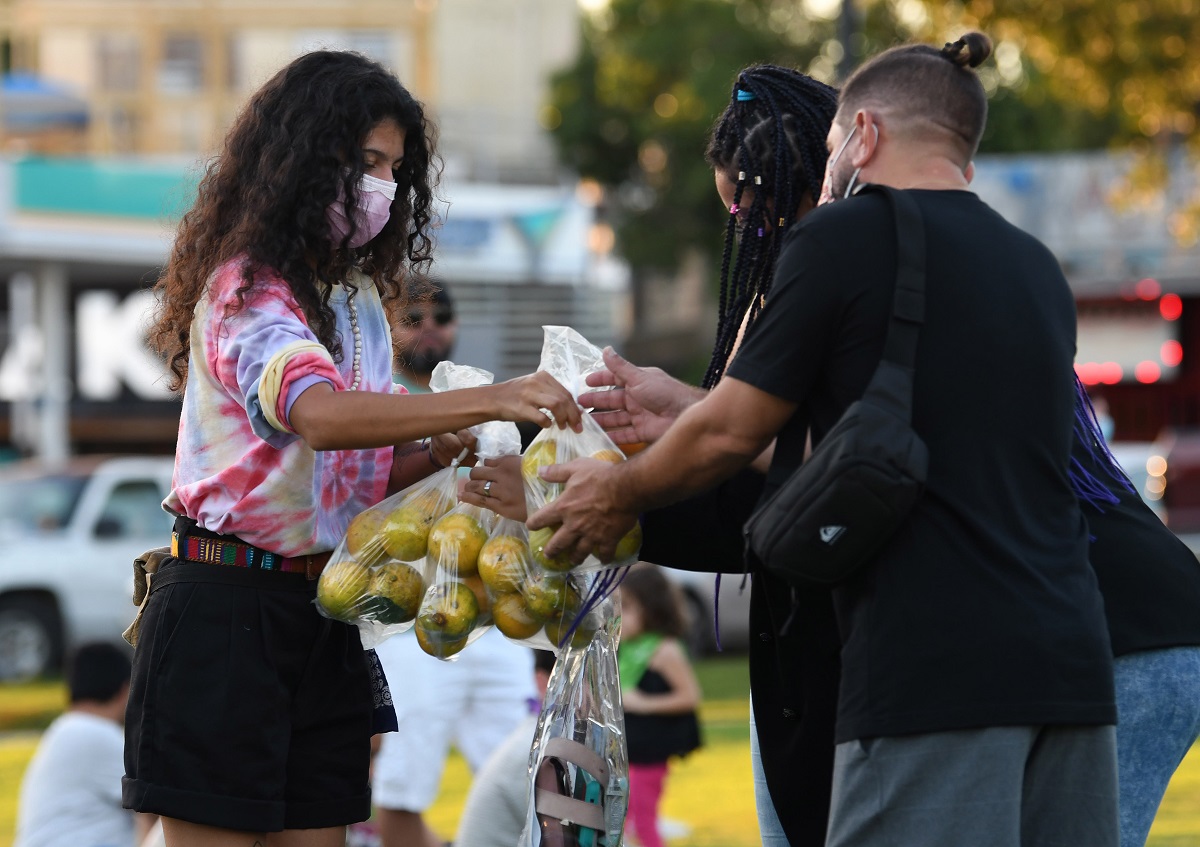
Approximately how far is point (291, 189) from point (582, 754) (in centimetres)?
129

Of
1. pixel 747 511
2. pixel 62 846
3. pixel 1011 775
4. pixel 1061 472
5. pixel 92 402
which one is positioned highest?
pixel 1061 472

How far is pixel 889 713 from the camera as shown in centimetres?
251

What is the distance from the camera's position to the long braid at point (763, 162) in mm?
3283

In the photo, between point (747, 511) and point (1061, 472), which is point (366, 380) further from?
point (1061, 472)

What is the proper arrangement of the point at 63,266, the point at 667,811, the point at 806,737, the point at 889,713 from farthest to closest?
the point at 63,266, the point at 667,811, the point at 806,737, the point at 889,713

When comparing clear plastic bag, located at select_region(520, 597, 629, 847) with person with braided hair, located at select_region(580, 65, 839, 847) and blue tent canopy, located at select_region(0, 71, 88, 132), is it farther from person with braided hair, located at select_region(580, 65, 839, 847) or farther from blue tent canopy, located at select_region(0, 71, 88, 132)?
blue tent canopy, located at select_region(0, 71, 88, 132)

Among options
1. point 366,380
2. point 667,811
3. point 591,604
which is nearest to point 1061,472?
point 591,604

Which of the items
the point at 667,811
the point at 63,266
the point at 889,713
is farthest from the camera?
the point at 63,266

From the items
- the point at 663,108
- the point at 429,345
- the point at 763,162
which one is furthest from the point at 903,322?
the point at 663,108

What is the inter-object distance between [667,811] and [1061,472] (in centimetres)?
560

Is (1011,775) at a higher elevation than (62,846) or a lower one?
higher

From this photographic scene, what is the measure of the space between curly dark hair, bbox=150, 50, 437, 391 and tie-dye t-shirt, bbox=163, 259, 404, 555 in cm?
6

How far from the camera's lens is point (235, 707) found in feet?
9.62

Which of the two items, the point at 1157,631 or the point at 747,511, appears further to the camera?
the point at 747,511
